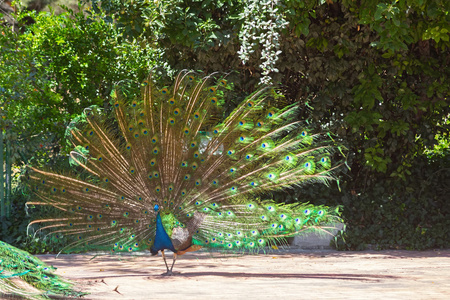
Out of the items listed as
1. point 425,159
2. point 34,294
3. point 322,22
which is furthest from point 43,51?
point 425,159

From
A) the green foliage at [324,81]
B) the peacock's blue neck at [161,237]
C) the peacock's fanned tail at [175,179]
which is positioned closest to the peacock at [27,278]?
the peacock's fanned tail at [175,179]

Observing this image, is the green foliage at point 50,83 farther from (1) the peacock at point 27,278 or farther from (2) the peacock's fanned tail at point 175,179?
(1) the peacock at point 27,278

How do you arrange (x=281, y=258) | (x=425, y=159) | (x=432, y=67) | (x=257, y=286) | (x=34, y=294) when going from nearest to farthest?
(x=34, y=294)
(x=257, y=286)
(x=281, y=258)
(x=432, y=67)
(x=425, y=159)

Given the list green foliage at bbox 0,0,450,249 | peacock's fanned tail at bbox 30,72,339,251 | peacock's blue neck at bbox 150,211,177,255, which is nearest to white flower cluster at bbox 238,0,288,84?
green foliage at bbox 0,0,450,249

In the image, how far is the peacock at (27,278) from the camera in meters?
5.65

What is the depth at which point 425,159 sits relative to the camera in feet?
37.7

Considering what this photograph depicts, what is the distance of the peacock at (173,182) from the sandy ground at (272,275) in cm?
46

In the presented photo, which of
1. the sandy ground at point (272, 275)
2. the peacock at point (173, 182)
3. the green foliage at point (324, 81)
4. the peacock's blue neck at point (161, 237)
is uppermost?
the green foliage at point (324, 81)

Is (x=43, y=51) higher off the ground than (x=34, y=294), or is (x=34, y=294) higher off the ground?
(x=43, y=51)

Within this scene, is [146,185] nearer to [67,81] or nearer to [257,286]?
[257,286]

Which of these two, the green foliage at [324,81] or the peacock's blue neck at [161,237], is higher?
the green foliage at [324,81]

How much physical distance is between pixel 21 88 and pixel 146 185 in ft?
12.1

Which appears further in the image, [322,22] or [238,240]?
[322,22]

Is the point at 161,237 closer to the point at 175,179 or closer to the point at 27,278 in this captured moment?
the point at 175,179
